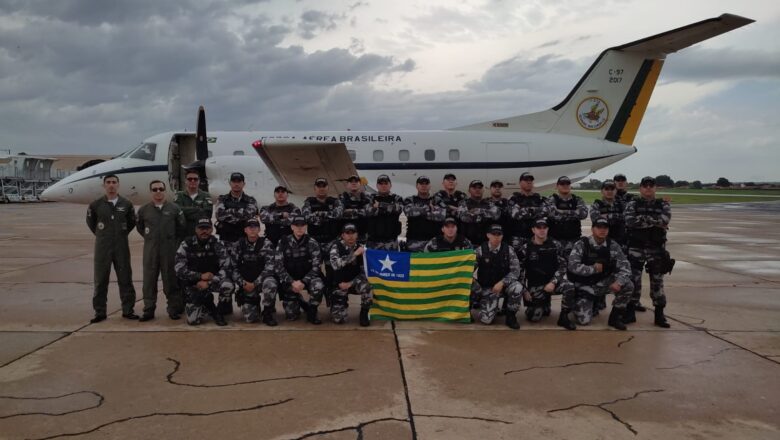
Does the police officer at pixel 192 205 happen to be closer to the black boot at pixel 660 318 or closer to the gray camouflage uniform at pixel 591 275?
the gray camouflage uniform at pixel 591 275

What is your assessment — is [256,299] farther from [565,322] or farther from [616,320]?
[616,320]

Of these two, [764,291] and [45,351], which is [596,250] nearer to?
[764,291]

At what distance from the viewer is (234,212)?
286 inches

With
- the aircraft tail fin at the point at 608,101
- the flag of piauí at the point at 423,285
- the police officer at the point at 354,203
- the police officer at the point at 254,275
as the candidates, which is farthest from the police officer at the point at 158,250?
the aircraft tail fin at the point at 608,101

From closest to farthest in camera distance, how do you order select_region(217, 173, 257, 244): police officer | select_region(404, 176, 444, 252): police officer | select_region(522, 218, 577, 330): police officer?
select_region(522, 218, 577, 330): police officer
select_region(217, 173, 257, 244): police officer
select_region(404, 176, 444, 252): police officer

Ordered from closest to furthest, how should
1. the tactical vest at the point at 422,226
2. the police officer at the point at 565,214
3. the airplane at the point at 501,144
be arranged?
1. the police officer at the point at 565,214
2. the tactical vest at the point at 422,226
3. the airplane at the point at 501,144

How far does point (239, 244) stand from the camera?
6902mm

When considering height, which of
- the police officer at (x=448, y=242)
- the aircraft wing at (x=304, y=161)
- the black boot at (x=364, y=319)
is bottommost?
the black boot at (x=364, y=319)

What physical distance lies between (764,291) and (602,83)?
10155 millimetres

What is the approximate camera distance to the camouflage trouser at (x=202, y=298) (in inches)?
255

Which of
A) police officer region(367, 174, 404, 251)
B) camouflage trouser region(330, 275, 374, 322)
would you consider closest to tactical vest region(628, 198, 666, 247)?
police officer region(367, 174, 404, 251)

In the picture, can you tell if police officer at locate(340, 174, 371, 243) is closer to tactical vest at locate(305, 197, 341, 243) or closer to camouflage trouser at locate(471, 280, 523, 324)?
tactical vest at locate(305, 197, 341, 243)

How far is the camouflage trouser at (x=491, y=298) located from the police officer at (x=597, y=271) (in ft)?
2.67

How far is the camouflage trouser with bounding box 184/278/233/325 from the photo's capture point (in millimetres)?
6484
